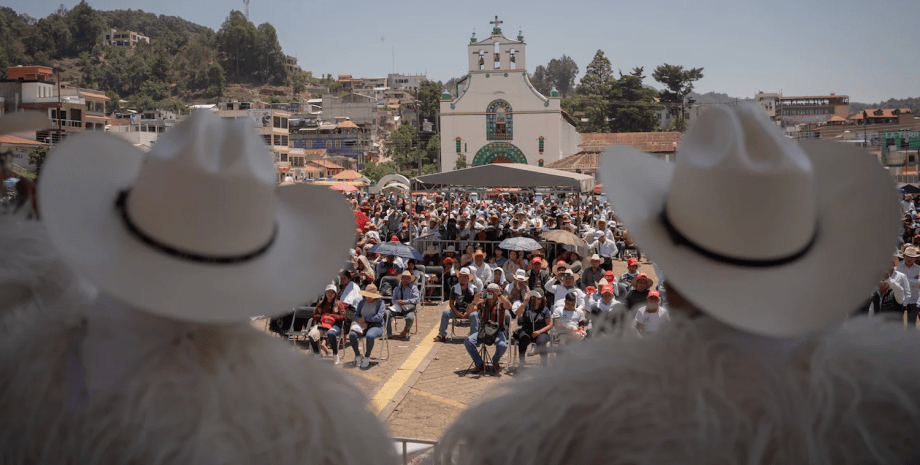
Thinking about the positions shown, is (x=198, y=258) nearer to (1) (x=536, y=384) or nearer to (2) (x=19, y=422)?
(2) (x=19, y=422)

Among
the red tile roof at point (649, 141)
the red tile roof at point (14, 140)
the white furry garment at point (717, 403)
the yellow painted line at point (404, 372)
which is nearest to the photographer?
the white furry garment at point (717, 403)

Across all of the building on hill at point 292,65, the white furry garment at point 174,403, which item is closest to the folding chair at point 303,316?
the white furry garment at point 174,403

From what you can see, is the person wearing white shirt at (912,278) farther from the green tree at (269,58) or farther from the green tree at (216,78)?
the green tree at (269,58)

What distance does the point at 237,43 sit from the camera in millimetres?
152125

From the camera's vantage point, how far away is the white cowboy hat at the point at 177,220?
143cm

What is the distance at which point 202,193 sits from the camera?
1.46 metres

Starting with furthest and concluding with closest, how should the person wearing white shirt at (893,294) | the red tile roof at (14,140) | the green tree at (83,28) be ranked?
the green tree at (83,28)
the person wearing white shirt at (893,294)
the red tile roof at (14,140)

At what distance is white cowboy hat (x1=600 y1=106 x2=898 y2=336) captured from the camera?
1.39 metres

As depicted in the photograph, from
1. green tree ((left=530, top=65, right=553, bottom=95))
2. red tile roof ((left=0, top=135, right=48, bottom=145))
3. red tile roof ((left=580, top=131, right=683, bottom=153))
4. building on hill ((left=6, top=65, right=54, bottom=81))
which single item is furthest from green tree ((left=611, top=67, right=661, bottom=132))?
green tree ((left=530, top=65, right=553, bottom=95))

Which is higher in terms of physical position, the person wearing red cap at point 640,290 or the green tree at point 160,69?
the green tree at point 160,69

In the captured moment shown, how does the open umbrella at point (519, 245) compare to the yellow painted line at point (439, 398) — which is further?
the open umbrella at point (519, 245)

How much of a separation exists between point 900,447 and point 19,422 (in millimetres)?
1813

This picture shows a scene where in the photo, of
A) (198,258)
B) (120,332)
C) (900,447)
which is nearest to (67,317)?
(120,332)

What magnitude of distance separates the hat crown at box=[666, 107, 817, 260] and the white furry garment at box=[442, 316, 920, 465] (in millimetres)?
202
